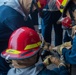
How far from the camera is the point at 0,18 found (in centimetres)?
265

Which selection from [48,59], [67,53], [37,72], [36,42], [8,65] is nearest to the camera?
[37,72]

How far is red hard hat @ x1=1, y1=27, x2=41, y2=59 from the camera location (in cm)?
212

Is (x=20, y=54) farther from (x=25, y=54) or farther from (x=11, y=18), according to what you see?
(x=11, y=18)

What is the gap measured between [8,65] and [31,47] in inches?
29.3

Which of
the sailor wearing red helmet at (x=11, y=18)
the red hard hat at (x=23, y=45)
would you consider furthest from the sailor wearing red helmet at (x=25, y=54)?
the sailor wearing red helmet at (x=11, y=18)

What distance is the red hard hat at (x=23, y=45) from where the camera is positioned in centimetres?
212

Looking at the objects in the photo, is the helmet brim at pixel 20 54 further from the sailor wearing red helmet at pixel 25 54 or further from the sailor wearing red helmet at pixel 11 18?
the sailor wearing red helmet at pixel 11 18

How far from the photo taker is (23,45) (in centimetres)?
217

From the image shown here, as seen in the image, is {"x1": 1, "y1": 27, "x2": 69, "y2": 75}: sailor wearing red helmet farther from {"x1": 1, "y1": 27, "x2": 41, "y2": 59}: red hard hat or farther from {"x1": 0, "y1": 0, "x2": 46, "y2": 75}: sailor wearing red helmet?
{"x1": 0, "y1": 0, "x2": 46, "y2": 75}: sailor wearing red helmet

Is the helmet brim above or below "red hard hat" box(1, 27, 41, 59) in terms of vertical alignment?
below

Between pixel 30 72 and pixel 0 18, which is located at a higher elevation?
pixel 0 18

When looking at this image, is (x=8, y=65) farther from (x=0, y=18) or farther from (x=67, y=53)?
(x=67, y=53)

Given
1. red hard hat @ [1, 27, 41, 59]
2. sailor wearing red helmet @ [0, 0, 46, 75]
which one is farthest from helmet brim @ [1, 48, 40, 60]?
sailor wearing red helmet @ [0, 0, 46, 75]

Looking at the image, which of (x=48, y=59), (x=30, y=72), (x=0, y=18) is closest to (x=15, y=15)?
(x=0, y=18)
